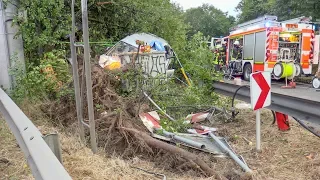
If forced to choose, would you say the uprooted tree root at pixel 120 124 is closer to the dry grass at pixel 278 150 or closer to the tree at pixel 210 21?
the dry grass at pixel 278 150

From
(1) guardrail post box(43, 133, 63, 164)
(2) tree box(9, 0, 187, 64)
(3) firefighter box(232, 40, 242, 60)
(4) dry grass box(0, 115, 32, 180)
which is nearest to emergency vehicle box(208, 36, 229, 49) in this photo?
(3) firefighter box(232, 40, 242, 60)

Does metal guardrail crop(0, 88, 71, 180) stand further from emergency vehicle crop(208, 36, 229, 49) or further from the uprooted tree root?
emergency vehicle crop(208, 36, 229, 49)

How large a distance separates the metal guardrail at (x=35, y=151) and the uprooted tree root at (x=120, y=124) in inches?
66.4

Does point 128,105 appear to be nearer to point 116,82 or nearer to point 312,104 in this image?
point 116,82

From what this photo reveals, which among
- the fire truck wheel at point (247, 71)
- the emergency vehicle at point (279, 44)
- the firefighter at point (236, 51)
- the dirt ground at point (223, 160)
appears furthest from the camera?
the firefighter at point (236, 51)

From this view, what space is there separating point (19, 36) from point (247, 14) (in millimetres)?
40582

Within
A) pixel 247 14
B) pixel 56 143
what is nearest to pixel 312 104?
pixel 56 143

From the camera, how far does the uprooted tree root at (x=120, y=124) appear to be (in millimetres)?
3770

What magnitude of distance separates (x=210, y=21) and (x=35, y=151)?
60569mm

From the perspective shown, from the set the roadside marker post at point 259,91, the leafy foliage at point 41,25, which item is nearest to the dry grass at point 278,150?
the roadside marker post at point 259,91

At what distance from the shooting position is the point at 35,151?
73.8 inches

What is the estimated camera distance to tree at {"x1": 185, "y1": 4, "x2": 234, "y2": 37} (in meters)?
58.1

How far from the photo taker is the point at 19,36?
6551mm

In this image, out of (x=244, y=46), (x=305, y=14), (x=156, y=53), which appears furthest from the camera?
(x=305, y=14)
